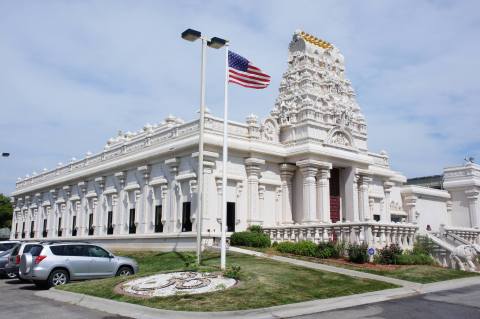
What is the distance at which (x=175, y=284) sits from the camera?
16.5m

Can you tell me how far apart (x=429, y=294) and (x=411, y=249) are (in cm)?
917

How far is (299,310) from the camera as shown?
45.3 feet

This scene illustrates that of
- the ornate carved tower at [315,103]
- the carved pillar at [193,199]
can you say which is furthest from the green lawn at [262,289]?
the ornate carved tower at [315,103]

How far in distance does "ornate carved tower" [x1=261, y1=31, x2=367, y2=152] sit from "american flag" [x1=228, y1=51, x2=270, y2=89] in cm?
1170

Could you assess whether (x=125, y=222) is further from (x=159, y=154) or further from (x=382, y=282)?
(x=382, y=282)

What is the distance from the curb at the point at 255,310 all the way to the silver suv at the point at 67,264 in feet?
2.88

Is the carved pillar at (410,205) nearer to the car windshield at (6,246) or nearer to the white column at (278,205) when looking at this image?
the white column at (278,205)

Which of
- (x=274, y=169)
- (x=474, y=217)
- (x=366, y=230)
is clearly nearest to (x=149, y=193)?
(x=274, y=169)

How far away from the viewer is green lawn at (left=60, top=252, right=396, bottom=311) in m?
14.0

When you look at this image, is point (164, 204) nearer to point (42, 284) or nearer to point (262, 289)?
point (42, 284)

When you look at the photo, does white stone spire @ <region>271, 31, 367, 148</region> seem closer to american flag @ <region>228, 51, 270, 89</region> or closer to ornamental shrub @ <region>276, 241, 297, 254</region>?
ornamental shrub @ <region>276, 241, 297, 254</region>

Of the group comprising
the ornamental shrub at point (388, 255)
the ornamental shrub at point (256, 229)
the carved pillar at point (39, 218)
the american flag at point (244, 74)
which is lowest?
the ornamental shrub at point (388, 255)

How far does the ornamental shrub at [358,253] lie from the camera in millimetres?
23156

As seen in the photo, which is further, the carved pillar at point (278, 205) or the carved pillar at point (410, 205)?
the carved pillar at point (410, 205)
